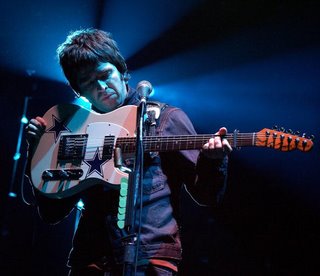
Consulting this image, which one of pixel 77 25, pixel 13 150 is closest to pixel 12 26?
pixel 77 25

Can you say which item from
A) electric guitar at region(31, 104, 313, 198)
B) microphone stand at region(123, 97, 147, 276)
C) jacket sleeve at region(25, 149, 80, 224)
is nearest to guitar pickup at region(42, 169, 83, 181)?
electric guitar at region(31, 104, 313, 198)

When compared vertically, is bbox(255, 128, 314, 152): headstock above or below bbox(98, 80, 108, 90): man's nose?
below

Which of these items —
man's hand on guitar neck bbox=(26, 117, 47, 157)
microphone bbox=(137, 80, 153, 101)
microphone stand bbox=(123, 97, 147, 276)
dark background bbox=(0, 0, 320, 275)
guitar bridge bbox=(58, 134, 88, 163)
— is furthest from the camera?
dark background bbox=(0, 0, 320, 275)

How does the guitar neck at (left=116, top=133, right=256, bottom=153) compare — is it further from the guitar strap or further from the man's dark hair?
the man's dark hair

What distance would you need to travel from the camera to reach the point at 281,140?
1.96 meters

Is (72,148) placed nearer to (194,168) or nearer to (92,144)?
(92,144)

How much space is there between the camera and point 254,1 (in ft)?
12.3

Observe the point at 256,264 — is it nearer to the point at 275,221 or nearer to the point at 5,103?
the point at 275,221

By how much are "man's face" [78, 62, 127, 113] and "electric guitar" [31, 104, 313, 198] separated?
6.8 inches

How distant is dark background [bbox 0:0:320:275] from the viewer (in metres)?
3.57

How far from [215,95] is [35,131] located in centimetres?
225

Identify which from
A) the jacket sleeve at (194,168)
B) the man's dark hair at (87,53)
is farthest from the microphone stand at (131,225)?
the man's dark hair at (87,53)

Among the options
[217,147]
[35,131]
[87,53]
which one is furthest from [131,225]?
[87,53]

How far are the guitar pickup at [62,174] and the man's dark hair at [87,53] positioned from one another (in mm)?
709
